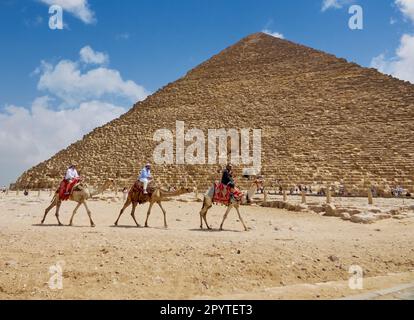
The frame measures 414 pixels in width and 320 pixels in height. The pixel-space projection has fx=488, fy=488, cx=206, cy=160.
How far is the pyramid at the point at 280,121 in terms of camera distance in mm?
35344

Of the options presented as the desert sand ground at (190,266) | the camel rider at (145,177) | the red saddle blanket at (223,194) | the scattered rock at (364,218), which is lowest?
the desert sand ground at (190,266)

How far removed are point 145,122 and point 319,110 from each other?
20.5 m

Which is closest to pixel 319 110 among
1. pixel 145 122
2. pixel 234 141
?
pixel 234 141

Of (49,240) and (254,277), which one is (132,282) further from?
(49,240)

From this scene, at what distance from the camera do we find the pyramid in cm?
3534

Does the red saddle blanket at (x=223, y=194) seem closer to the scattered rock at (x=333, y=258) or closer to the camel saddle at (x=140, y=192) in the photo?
the camel saddle at (x=140, y=192)

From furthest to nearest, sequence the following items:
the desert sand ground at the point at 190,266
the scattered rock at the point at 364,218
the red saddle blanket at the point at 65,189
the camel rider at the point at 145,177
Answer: the scattered rock at the point at 364,218, the camel rider at the point at 145,177, the red saddle blanket at the point at 65,189, the desert sand ground at the point at 190,266

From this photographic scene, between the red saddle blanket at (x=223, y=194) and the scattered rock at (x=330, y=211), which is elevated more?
the red saddle blanket at (x=223, y=194)

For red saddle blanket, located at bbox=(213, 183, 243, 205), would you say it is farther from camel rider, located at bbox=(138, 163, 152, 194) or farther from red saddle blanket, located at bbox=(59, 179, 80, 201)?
red saddle blanket, located at bbox=(59, 179, 80, 201)

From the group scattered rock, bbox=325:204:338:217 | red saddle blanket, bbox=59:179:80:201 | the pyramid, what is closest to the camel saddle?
red saddle blanket, bbox=59:179:80:201

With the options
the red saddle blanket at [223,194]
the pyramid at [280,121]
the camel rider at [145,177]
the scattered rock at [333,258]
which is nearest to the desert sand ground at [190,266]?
the scattered rock at [333,258]

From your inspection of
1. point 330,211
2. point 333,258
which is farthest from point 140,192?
point 330,211

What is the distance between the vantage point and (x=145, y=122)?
188ft

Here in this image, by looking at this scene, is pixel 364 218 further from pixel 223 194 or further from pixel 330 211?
pixel 223 194
